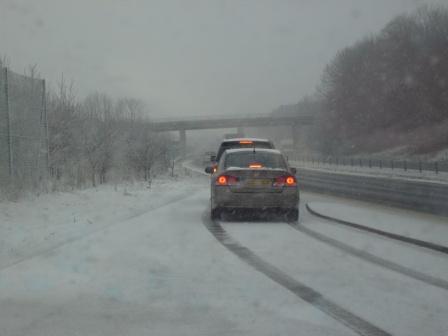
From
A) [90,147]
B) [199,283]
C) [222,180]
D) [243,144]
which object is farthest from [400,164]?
[199,283]

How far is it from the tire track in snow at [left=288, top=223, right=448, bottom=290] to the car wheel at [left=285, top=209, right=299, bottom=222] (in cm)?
131

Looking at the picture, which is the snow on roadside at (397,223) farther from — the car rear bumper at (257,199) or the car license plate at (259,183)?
the car license plate at (259,183)

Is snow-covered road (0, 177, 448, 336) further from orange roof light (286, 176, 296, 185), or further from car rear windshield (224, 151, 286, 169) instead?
car rear windshield (224, 151, 286, 169)

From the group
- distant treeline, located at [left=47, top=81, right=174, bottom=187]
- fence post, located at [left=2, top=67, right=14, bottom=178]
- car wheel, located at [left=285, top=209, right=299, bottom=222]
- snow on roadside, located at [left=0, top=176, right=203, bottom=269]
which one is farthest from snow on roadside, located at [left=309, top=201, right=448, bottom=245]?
→ distant treeline, located at [left=47, top=81, right=174, bottom=187]

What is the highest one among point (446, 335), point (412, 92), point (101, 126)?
point (412, 92)

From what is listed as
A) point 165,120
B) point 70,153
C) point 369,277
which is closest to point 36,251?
point 369,277

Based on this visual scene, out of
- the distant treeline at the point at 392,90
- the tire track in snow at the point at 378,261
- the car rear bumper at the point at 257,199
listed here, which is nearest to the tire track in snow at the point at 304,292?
the tire track in snow at the point at 378,261

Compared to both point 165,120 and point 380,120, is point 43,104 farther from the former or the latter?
point 165,120

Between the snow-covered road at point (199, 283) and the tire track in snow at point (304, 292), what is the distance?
71mm

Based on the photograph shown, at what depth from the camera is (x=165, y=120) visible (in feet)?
278

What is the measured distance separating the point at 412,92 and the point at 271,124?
33.7 metres

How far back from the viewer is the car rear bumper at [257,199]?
12828 millimetres

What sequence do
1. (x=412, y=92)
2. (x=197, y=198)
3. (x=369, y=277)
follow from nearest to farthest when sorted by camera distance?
(x=369, y=277) → (x=197, y=198) → (x=412, y=92)

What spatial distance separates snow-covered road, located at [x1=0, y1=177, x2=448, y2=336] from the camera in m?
5.46
